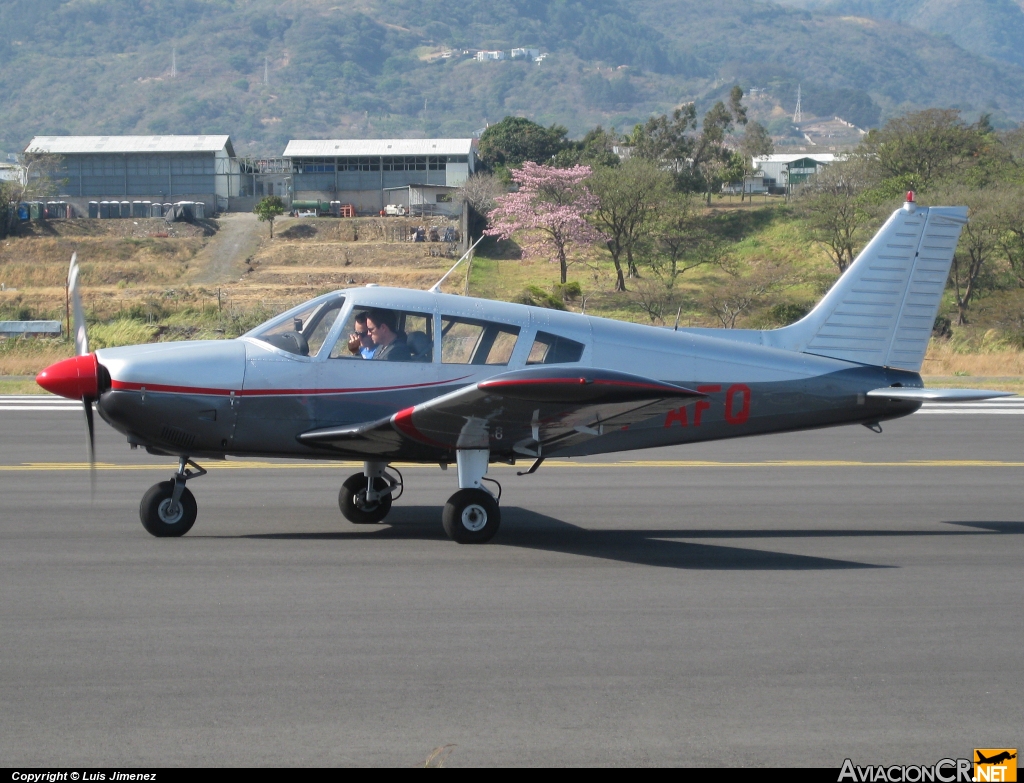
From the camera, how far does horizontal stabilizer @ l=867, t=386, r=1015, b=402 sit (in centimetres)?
905

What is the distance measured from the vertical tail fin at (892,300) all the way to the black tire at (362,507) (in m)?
3.84

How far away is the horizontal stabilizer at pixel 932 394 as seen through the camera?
29.7 ft

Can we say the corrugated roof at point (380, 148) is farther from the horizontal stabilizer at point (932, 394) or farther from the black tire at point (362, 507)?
the horizontal stabilizer at point (932, 394)

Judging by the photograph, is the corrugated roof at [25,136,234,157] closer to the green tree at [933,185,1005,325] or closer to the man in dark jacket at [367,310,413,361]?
the green tree at [933,185,1005,325]

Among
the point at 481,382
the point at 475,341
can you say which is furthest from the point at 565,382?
the point at 475,341

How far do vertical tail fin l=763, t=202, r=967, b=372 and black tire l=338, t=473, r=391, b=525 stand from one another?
3.84m

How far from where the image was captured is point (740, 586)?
752cm

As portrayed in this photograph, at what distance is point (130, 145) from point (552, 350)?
103 metres

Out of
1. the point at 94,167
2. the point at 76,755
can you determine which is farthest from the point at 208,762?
the point at 94,167

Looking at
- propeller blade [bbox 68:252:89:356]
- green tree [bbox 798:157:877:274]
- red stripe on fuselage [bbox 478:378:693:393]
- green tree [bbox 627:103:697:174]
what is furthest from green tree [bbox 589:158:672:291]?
red stripe on fuselage [bbox 478:378:693:393]

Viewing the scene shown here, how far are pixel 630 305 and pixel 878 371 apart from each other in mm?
45749

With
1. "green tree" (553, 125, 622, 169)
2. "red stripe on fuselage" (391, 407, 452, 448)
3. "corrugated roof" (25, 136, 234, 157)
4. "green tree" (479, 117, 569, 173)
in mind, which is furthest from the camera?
"green tree" (479, 117, 569, 173)

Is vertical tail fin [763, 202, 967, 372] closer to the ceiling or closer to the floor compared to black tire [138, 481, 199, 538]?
closer to the ceiling

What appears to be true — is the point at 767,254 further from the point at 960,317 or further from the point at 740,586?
the point at 740,586
